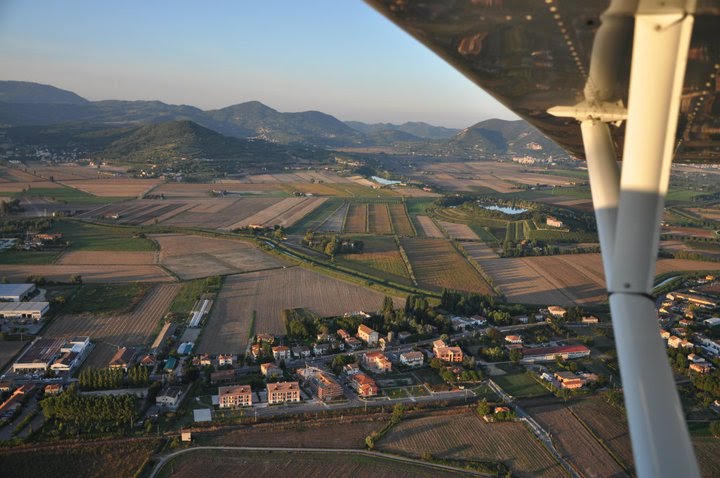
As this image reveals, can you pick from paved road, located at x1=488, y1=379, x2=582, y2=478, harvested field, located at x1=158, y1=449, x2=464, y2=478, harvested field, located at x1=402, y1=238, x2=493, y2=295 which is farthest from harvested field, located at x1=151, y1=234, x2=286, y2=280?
paved road, located at x1=488, y1=379, x2=582, y2=478

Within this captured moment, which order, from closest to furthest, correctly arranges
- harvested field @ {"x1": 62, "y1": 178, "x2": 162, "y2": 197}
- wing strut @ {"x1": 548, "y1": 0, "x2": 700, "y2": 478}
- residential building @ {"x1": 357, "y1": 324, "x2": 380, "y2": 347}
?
wing strut @ {"x1": 548, "y1": 0, "x2": 700, "y2": 478}
residential building @ {"x1": 357, "y1": 324, "x2": 380, "y2": 347}
harvested field @ {"x1": 62, "y1": 178, "x2": 162, "y2": 197}

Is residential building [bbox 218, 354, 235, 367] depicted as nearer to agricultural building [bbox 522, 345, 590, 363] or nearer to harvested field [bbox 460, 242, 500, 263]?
agricultural building [bbox 522, 345, 590, 363]

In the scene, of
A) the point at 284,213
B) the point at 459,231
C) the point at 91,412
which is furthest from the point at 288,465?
the point at 284,213

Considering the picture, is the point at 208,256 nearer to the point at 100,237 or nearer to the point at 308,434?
the point at 100,237

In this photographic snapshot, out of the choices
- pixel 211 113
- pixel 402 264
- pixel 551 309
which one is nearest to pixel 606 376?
pixel 551 309

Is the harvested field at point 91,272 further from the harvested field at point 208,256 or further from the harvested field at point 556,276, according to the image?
the harvested field at point 556,276

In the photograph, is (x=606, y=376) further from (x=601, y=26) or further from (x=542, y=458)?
(x=601, y=26)
